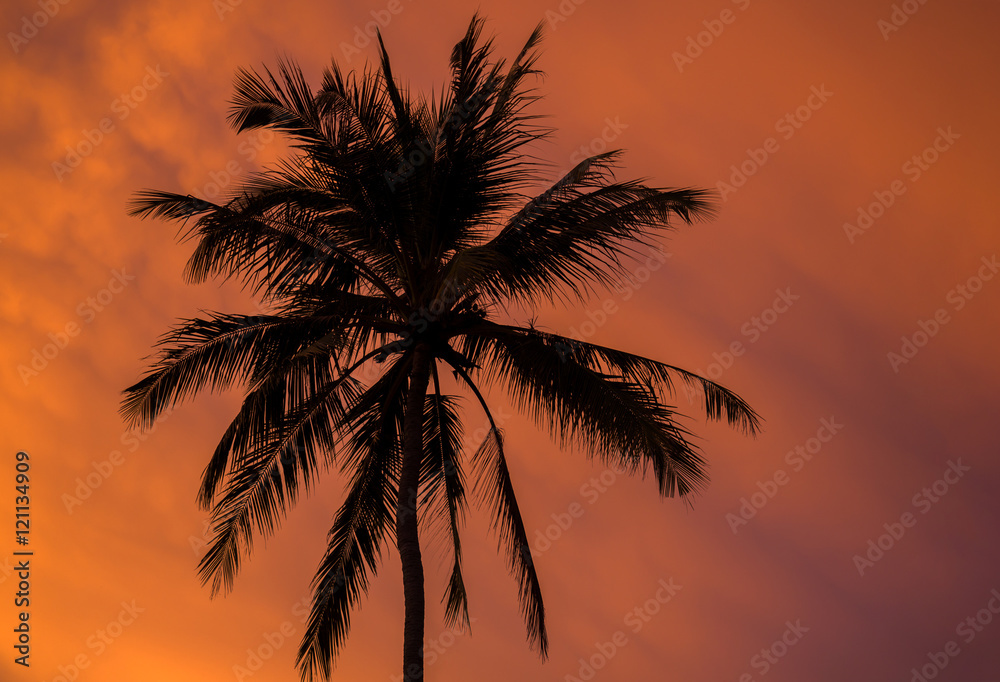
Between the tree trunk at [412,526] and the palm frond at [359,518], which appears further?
the palm frond at [359,518]

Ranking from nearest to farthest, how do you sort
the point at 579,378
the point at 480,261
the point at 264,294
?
the point at 480,261 < the point at 579,378 < the point at 264,294

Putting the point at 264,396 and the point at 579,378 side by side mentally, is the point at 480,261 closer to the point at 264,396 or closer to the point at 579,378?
the point at 579,378

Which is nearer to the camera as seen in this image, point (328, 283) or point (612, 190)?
point (612, 190)

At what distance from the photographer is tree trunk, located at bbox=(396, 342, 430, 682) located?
9973 mm

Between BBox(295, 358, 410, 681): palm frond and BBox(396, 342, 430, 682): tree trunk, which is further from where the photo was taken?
BBox(295, 358, 410, 681): palm frond

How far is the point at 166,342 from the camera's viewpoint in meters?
11.1

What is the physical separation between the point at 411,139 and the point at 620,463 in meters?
5.46

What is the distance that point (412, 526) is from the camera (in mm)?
10719

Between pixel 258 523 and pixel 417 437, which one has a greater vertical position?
pixel 417 437

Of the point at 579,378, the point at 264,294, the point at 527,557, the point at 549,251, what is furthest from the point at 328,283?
the point at 527,557

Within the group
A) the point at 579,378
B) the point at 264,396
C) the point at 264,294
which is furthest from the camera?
the point at 264,294

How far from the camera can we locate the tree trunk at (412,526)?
9.97m

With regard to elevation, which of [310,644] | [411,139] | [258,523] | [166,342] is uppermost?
[411,139]

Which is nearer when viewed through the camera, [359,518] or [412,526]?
[412,526]
